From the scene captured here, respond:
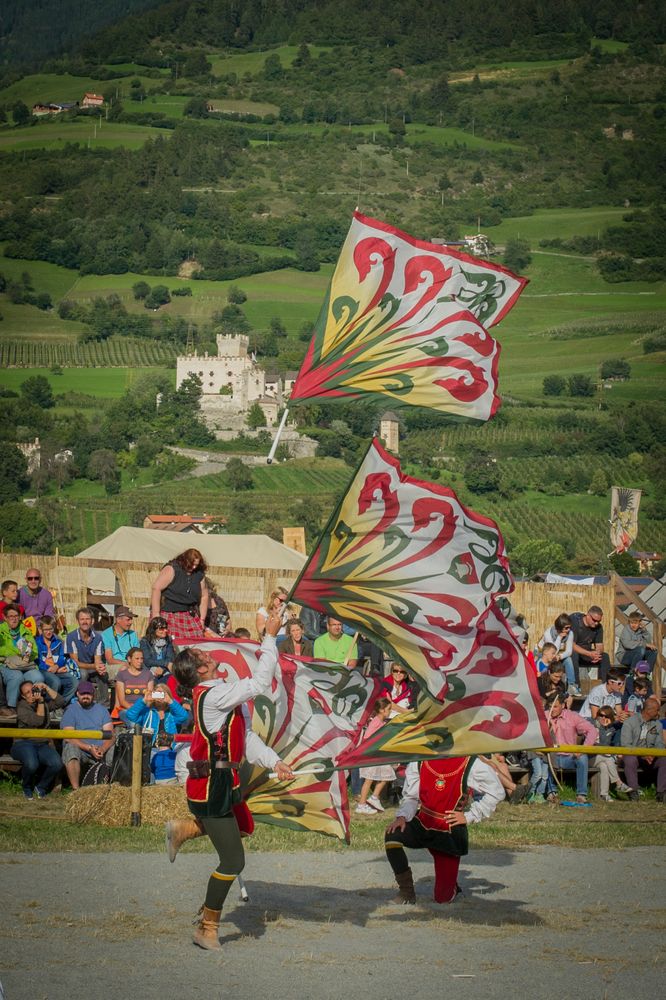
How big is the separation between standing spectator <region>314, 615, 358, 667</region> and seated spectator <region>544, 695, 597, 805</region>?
6.12 ft

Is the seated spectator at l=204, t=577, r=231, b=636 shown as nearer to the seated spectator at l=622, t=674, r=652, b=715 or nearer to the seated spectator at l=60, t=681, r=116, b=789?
the seated spectator at l=60, t=681, r=116, b=789

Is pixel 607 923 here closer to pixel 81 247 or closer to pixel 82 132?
pixel 81 247

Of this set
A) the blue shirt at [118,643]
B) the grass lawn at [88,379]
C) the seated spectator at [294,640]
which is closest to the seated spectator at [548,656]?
the seated spectator at [294,640]

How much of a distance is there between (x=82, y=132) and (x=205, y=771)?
19351cm

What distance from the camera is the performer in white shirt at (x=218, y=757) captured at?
7832 mm

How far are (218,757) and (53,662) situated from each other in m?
6.64

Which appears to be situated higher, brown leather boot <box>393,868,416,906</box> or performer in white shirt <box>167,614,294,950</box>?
performer in white shirt <box>167,614,294,950</box>

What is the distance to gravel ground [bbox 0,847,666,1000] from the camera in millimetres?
7215

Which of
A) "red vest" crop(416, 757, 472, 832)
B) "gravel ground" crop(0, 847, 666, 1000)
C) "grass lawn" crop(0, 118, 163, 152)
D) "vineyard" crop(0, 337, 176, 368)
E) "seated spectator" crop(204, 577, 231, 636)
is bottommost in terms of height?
"gravel ground" crop(0, 847, 666, 1000)

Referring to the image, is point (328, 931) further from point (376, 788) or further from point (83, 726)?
point (83, 726)

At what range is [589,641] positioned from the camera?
16562 millimetres

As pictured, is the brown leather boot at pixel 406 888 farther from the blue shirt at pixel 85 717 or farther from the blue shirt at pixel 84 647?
the blue shirt at pixel 84 647

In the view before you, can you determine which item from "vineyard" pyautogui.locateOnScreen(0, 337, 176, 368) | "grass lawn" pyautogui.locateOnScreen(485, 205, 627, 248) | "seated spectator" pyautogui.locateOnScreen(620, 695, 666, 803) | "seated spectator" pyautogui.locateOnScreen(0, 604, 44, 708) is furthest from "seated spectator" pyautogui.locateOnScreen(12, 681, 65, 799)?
"grass lawn" pyautogui.locateOnScreen(485, 205, 627, 248)

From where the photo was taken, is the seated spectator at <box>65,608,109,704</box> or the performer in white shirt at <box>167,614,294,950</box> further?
the seated spectator at <box>65,608,109,704</box>
